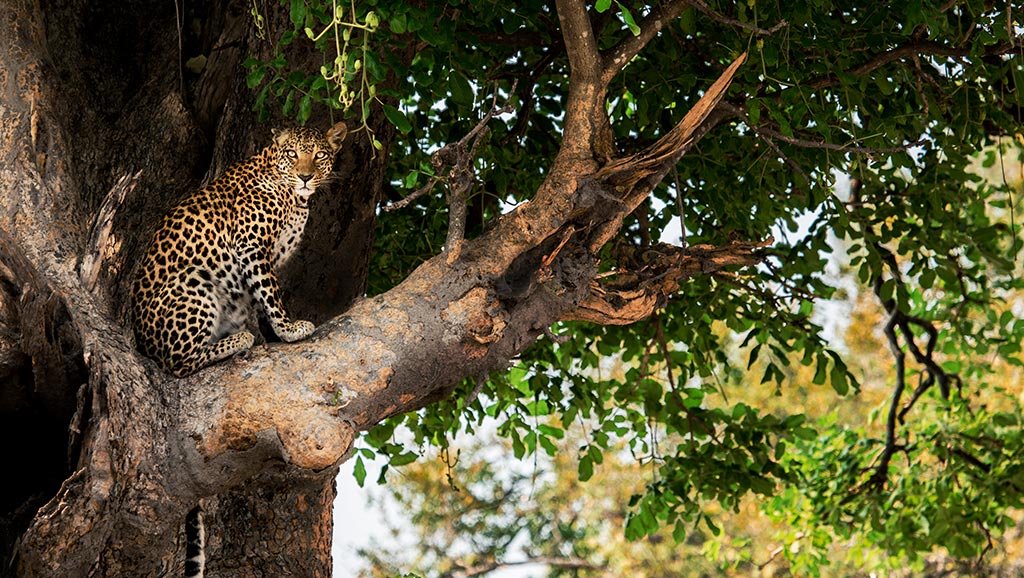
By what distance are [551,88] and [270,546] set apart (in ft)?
9.40

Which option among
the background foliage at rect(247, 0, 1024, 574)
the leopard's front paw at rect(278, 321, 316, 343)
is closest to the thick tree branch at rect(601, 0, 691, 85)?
the background foliage at rect(247, 0, 1024, 574)

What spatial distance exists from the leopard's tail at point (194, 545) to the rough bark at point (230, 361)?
0.19 ft

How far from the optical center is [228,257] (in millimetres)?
4129

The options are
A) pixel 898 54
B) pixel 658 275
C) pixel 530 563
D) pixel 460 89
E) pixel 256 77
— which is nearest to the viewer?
pixel 256 77

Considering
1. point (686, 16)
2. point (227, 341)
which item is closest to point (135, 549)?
point (227, 341)

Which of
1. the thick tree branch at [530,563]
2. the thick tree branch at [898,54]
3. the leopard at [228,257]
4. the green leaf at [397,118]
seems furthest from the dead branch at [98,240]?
the thick tree branch at [530,563]

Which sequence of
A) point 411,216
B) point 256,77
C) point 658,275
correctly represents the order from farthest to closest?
point 411,216, point 658,275, point 256,77

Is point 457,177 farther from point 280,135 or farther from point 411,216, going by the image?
point 411,216

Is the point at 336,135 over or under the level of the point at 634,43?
under

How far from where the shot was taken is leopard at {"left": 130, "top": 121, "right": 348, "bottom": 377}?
3930 millimetres

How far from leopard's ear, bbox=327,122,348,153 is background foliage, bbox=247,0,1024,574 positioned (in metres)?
0.07

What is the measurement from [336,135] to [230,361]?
1019mm

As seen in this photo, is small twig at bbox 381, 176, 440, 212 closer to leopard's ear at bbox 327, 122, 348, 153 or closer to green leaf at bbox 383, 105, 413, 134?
green leaf at bbox 383, 105, 413, 134

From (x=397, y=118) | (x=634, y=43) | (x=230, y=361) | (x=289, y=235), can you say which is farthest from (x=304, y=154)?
(x=634, y=43)
